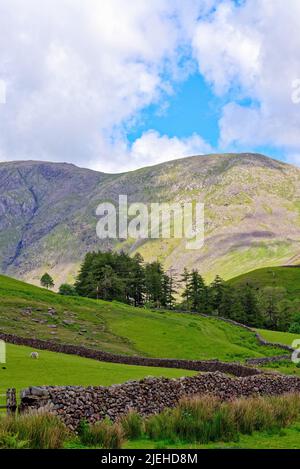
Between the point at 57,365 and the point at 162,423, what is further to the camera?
the point at 57,365

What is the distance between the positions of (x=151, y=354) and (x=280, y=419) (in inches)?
1469

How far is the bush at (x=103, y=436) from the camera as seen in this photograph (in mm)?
15602

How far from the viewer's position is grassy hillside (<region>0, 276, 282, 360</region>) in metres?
58.0

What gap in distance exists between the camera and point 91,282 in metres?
110

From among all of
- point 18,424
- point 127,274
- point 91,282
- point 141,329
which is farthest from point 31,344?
point 127,274

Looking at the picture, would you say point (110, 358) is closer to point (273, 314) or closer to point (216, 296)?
point (216, 296)

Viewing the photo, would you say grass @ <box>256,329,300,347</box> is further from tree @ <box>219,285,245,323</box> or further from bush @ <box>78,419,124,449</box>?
bush @ <box>78,419,124,449</box>

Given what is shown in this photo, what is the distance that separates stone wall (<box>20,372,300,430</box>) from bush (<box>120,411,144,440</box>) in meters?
1.71

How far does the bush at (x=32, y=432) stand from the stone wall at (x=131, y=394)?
2276mm

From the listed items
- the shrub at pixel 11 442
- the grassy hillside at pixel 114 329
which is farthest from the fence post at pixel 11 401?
the grassy hillside at pixel 114 329

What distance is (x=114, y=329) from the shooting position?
66.4 m

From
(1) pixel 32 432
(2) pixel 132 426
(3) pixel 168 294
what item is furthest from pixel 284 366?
(3) pixel 168 294

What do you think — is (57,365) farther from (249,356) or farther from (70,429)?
(249,356)

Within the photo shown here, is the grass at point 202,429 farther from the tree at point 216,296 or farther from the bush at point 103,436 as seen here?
the tree at point 216,296
